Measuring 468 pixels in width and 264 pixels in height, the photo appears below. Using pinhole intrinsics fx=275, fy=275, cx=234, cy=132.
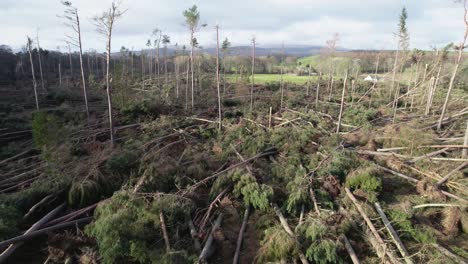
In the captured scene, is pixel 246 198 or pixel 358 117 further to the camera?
pixel 358 117

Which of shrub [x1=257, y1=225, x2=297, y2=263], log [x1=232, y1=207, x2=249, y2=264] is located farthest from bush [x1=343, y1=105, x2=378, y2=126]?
shrub [x1=257, y1=225, x2=297, y2=263]

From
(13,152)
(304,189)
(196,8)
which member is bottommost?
(13,152)

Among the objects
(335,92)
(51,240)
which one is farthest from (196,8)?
(335,92)

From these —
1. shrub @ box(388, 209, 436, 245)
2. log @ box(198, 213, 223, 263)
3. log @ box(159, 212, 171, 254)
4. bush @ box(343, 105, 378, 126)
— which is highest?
bush @ box(343, 105, 378, 126)

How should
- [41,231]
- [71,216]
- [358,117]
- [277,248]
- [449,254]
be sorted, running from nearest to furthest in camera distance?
1. [449,254]
2. [277,248]
3. [41,231]
4. [71,216]
5. [358,117]

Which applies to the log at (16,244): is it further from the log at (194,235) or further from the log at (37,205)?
the log at (194,235)

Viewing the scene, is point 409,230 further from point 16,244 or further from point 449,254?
point 16,244

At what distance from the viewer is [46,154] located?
10117mm

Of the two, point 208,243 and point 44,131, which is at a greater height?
point 44,131

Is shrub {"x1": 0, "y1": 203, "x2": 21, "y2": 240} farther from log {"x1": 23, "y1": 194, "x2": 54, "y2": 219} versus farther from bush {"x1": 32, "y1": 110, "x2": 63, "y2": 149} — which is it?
bush {"x1": 32, "y1": 110, "x2": 63, "y2": 149}

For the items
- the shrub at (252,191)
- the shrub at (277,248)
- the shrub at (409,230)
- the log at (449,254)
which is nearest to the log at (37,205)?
the shrub at (252,191)

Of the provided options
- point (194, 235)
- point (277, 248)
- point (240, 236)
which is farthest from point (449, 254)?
point (194, 235)

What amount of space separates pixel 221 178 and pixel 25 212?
5846mm

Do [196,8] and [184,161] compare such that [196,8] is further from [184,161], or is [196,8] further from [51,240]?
[51,240]
